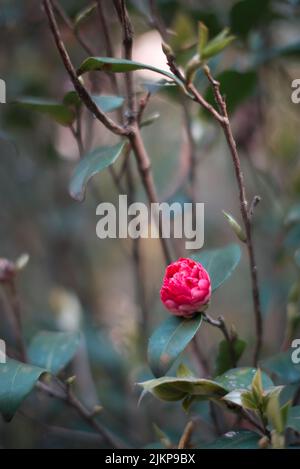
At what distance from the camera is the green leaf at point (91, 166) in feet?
2.69

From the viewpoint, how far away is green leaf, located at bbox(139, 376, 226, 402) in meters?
0.72

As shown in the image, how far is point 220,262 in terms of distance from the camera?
908 millimetres

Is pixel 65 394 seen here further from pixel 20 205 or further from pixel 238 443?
pixel 20 205

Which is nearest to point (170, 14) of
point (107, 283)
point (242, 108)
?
point (242, 108)

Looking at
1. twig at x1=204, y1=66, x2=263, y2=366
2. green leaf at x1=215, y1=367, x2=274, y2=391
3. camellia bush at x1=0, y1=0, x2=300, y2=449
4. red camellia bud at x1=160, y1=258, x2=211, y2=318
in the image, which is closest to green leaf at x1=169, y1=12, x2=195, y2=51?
camellia bush at x1=0, y1=0, x2=300, y2=449

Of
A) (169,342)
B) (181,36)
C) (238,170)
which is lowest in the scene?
(169,342)

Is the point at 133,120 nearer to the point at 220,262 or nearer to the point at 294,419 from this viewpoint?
the point at 220,262

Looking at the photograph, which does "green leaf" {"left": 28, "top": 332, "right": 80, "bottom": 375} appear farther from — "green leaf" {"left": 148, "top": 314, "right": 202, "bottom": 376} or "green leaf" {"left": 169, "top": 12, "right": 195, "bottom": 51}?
"green leaf" {"left": 169, "top": 12, "right": 195, "bottom": 51}

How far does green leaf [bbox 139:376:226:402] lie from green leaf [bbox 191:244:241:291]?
0.51 feet

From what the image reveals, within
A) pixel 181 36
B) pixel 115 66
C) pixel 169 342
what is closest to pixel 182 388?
pixel 169 342

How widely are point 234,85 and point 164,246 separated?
379mm

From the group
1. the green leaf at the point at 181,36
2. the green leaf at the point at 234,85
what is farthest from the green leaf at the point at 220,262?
the green leaf at the point at 181,36

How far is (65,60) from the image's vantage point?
Result: 29.1 inches

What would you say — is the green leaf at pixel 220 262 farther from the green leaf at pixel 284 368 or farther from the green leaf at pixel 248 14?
the green leaf at pixel 248 14
